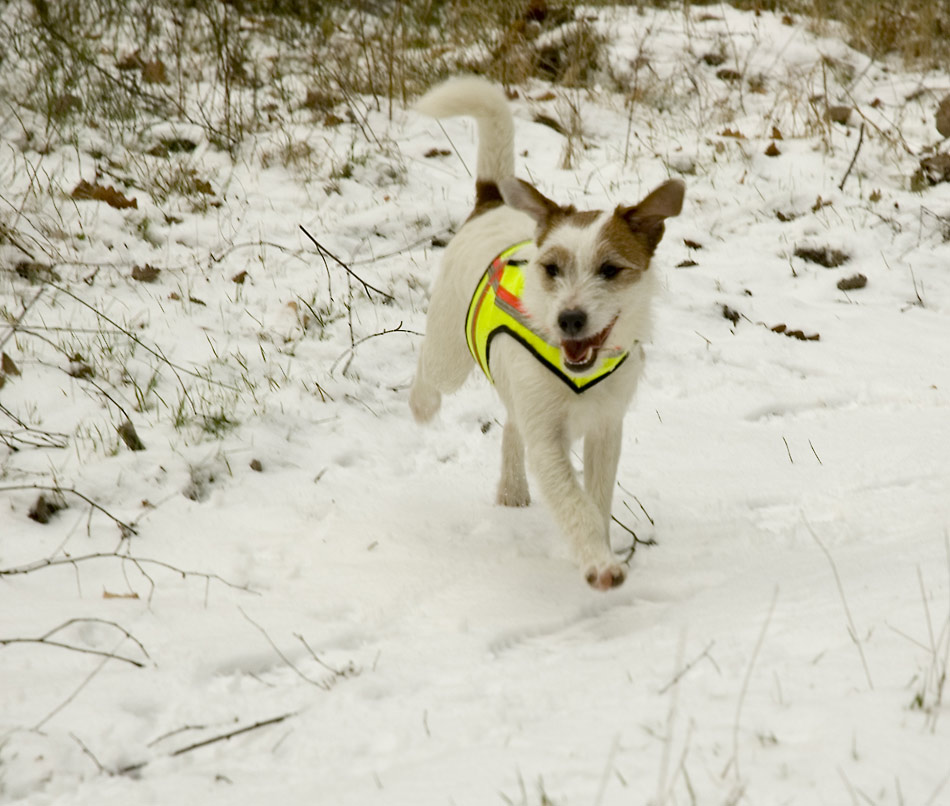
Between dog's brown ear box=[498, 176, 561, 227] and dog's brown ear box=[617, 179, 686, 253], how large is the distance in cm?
22

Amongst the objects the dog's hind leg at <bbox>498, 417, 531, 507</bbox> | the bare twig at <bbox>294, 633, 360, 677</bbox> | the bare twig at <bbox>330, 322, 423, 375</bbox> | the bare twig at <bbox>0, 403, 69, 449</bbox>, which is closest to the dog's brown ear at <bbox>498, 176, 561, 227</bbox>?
the dog's hind leg at <bbox>498, 417, 531, 507</bbox>

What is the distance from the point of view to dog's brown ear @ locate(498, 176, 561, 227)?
2914 mm

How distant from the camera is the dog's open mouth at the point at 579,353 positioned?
2.80m

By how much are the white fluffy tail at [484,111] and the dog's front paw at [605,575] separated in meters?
1.50

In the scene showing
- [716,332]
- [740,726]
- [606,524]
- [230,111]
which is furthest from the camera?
[230,111]

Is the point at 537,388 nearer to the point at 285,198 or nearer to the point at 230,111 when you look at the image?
the point at 285,198

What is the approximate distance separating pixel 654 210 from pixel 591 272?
0.93 feet

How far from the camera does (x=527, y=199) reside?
294cm

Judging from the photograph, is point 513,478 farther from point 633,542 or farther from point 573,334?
point 573,334

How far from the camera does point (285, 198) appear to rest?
19.6ft

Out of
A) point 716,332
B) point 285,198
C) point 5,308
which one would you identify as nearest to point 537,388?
point 716,332

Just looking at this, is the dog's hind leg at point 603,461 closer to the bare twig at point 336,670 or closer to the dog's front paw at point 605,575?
the dog's front paw at point 605,575

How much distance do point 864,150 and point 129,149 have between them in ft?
16.0

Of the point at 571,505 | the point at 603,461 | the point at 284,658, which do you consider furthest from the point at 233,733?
the point at 603,461
